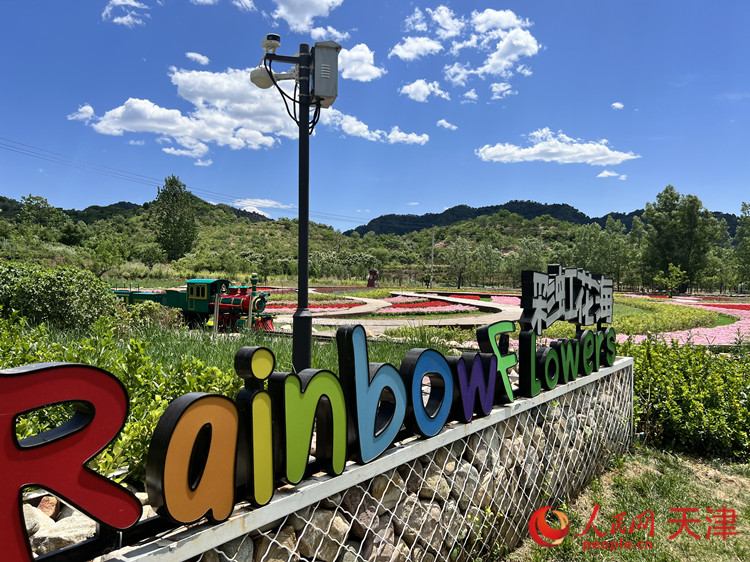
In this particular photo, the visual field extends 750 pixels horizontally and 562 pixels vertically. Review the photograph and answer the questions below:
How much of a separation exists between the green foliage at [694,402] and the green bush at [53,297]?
7.44 meters

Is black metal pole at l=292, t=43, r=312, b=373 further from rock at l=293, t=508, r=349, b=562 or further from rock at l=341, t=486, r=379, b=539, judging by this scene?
rock at l=293, t=508, r=349, b=562

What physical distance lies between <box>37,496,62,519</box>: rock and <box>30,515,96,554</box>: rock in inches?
4.2

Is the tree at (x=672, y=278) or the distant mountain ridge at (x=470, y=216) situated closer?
the tree at (x=672, y=278)

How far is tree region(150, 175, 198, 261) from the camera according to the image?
53.9m

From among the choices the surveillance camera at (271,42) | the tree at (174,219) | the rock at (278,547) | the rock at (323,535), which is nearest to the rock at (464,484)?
the rock at (323,535)

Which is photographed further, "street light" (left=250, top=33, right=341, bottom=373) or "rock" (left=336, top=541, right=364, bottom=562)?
"street light" (left=250, top=33, right=341, bottom=373)

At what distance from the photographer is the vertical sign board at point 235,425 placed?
132 cm

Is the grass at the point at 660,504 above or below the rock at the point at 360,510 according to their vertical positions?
below

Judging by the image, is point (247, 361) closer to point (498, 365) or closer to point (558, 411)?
point (498, 365)

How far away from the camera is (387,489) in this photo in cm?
262

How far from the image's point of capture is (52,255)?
3444 centimetres

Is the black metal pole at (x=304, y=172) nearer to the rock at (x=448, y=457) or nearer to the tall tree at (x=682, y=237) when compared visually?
the rock at (x=448, y=457)

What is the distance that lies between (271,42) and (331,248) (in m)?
68.3

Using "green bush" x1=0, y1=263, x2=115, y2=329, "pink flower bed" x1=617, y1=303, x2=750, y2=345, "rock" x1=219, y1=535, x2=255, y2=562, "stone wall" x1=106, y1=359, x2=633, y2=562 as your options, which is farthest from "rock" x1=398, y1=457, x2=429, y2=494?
"pink flower bed" x1=617, y1=303, x2=750, y2=345
